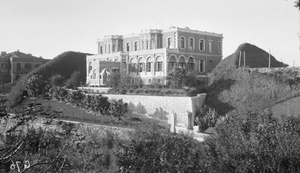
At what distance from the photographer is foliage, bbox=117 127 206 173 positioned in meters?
10.3

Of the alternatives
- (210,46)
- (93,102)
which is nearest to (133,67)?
(210,46)

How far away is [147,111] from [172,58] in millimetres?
9507

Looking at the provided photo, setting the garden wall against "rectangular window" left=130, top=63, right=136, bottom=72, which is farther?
"rectangular window" left=130, top=63, right=136, bottom=72

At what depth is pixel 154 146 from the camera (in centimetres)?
1177

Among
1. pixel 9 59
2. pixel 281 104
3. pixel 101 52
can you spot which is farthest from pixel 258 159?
pixel 9 59

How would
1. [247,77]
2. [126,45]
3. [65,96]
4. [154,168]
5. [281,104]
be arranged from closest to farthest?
1. [154,168]
2. [281,104]
3. [247,77]
4. [65,96]
5. [126,45]

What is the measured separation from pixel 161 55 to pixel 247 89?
40.0 ft

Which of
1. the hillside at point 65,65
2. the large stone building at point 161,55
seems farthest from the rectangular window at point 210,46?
the hillside at point 65,65

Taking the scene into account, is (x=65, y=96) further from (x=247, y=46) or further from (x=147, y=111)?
(x=247, y=46)

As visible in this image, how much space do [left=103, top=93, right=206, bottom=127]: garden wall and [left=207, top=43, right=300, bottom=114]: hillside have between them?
1550 millimetres

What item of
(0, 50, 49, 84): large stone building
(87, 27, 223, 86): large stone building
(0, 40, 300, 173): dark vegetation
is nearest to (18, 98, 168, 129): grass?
(0, 40, 300, 173): dark vegetation

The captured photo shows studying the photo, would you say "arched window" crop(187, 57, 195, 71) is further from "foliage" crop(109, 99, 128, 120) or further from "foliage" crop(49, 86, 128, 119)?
"foliage" crop(109, 99, 128, 120)

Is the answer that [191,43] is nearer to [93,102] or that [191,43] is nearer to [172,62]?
[172,62]

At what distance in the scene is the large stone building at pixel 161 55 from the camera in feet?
116
